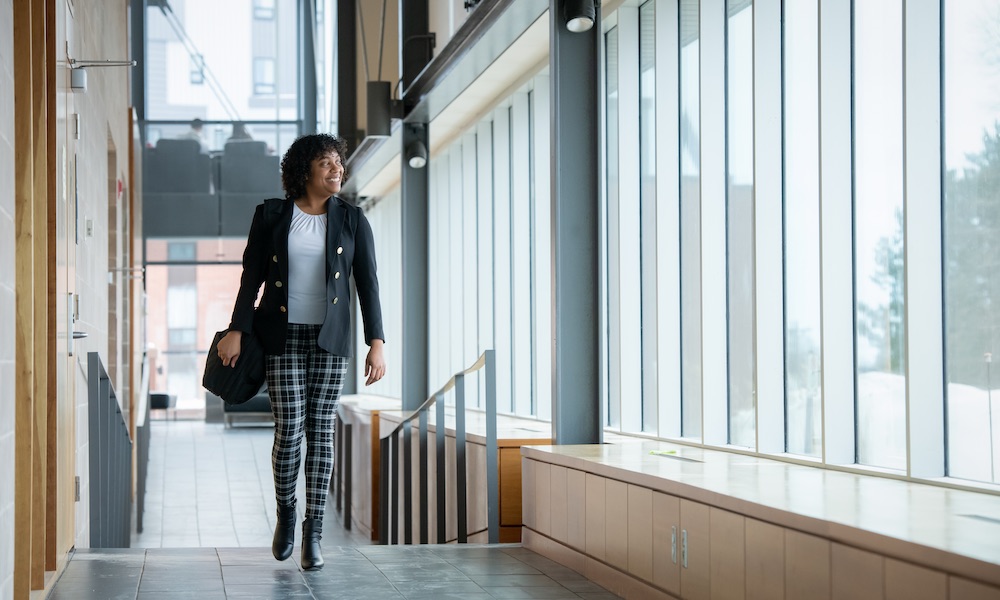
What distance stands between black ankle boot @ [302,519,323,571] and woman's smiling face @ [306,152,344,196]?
1046mm

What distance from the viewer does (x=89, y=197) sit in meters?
5.39

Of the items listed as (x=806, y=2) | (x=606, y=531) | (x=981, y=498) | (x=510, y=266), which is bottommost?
(x=606, y=531)

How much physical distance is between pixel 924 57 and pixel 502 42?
2.91 metres

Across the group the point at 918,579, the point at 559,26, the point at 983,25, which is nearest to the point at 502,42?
the point at 559,26

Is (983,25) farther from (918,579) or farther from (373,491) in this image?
(373,491)

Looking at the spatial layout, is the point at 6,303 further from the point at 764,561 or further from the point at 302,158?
the point at 764,561

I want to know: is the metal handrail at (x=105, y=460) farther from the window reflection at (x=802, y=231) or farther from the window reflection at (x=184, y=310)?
the window reflection at (x=184, y=310)

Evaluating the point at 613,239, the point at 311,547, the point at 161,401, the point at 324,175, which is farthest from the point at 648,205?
the point at 161,401

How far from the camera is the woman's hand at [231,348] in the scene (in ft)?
11.5

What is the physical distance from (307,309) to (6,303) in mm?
1042

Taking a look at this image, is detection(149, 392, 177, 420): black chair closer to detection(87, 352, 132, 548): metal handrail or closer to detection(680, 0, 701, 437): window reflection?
detection(87, 352, 132, 548): metal handrail

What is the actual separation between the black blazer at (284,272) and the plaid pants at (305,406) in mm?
58

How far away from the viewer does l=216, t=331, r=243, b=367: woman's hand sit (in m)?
3.50

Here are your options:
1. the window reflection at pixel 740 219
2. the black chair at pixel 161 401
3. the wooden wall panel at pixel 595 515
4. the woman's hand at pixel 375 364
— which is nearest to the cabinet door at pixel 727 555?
the wooden wall panel at pixel 595 515
